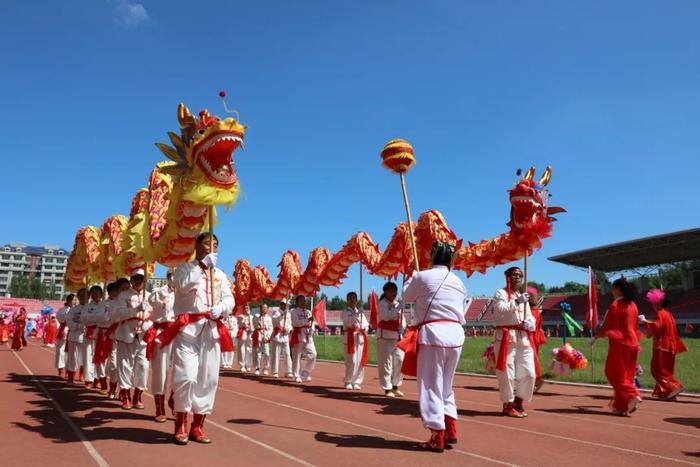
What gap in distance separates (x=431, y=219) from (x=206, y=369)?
5.36 metres

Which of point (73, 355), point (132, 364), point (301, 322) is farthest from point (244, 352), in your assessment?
point (132, 364)

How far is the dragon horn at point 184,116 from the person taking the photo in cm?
633

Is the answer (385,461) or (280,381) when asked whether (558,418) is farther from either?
(280,381)

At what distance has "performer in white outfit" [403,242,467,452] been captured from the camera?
16.6ft

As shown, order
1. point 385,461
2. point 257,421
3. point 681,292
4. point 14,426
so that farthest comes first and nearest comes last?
point 681,292, point 257,421, point 14,426, point 385,461

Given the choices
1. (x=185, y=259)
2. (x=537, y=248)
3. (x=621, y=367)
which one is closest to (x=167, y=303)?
(x=185, y=259)

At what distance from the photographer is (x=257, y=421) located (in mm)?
6754

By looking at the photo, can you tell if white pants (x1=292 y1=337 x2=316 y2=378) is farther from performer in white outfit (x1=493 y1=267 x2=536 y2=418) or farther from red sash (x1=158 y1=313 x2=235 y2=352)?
red sash (x1=158 y1=313 x2=235 y2=352)

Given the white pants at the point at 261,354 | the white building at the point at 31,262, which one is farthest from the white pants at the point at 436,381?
the white building at the point at 31,262

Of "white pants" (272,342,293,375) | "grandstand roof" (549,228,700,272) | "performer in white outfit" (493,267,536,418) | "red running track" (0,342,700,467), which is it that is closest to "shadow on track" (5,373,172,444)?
"red running track" (0,342,700,467)

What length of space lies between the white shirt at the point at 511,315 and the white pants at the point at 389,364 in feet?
10.0

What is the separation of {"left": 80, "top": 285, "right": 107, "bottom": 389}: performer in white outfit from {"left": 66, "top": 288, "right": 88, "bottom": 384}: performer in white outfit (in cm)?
29


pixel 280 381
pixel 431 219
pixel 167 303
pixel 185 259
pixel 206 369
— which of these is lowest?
pixel 280 381

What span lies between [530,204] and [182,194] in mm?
4897
